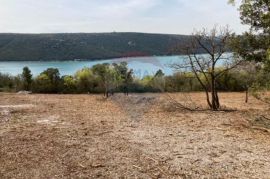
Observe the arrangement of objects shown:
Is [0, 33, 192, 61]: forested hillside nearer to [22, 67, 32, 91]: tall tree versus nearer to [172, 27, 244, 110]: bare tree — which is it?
[22, 67, 32, 91]: tall tree

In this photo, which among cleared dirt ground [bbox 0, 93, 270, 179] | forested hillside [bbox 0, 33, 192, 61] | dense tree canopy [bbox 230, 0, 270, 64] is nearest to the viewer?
cleared dirt ground [bbox 0, 93, 270, 179]

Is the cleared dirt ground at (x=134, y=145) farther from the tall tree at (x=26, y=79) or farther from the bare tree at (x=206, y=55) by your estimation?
the tall tree at (x=26, y=79)

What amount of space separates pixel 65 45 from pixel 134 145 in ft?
178

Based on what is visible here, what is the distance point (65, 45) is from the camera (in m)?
60.3

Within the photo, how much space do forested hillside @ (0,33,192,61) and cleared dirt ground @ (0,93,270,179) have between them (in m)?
34.2

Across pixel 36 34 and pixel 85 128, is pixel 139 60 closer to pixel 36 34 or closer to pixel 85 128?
pixel 85 128

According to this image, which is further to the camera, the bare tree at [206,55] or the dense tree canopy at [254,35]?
the bare tree at [206,55]

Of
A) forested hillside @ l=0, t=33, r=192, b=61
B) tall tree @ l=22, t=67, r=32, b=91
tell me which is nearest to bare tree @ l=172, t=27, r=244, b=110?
tall tree @ l=22, t=67, r=32, b=91

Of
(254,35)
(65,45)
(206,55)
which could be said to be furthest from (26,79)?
(65,45)

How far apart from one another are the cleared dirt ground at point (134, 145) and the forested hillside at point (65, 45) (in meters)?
34.2

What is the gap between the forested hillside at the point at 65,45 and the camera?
48.1 metres

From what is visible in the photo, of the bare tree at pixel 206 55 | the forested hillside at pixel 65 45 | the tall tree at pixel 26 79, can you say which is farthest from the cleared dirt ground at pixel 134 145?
the forested hillside at pixel 65 45

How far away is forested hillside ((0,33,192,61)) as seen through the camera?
4810cm

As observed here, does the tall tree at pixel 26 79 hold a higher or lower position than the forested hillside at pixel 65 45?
lower
